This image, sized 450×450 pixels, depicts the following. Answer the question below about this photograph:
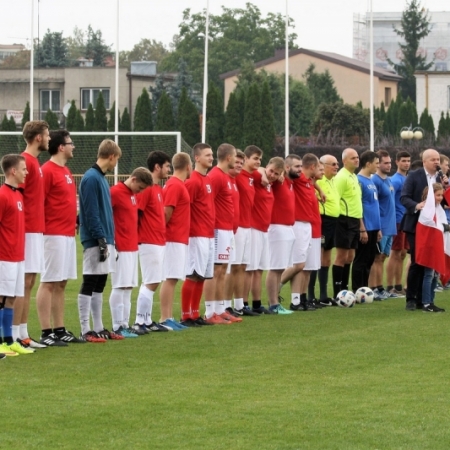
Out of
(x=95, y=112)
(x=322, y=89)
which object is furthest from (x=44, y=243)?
(x=322, y=89)

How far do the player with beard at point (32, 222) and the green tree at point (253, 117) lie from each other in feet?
146

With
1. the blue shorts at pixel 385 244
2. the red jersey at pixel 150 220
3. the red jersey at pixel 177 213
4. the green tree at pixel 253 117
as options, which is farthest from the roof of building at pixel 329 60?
the red jersey at pixel 150 220

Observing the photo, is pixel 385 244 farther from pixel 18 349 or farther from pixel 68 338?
pixel 18 349

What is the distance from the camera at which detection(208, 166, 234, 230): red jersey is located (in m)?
13.9

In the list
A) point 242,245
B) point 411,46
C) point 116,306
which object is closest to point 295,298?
point 242,245

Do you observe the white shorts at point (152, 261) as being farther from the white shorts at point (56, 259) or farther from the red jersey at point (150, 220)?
the white shorts at point (56, 259)

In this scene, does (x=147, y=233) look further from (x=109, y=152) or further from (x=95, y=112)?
(x=95, y=112)

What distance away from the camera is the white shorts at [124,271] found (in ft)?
40.4

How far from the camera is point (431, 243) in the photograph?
1473 centimetres

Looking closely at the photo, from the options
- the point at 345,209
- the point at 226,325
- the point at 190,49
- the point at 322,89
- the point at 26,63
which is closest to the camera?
the point at 226,325

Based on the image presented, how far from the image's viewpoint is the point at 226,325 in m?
13.5

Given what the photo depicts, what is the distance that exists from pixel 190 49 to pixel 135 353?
311 feet

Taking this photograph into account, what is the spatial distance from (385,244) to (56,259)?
7230mm

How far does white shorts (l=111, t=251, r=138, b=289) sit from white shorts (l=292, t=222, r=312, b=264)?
3.62 metres
